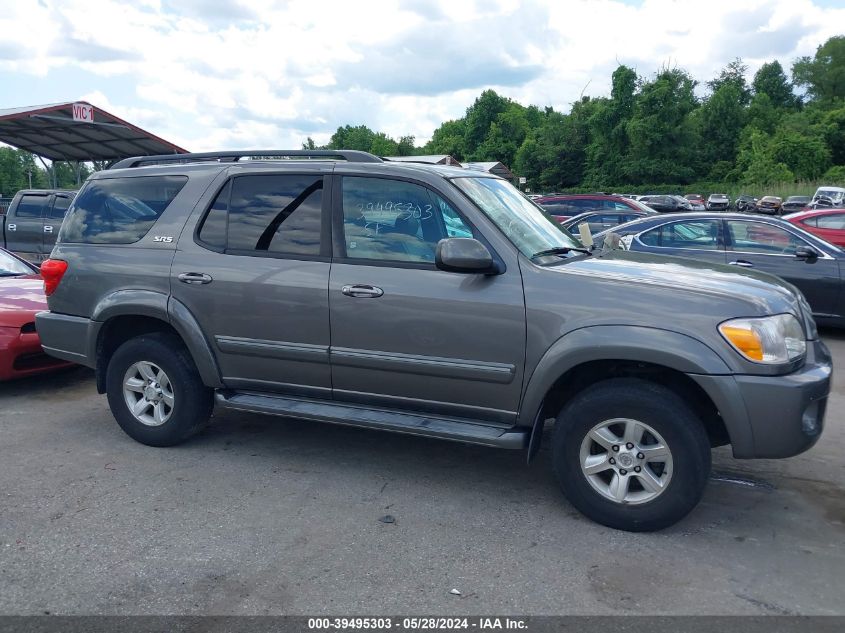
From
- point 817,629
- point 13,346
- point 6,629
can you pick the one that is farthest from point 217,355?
point 817,629

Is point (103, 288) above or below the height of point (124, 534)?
above

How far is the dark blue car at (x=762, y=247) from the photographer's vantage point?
861 centimetres

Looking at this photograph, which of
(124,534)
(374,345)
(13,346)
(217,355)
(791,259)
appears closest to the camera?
(124,534)

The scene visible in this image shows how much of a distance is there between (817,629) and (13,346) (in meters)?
6.19

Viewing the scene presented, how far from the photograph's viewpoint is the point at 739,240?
8945mm

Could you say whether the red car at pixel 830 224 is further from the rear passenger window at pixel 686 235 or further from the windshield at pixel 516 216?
the windshield at pixel 516 216

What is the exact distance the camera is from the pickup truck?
Answer: 1379 cm

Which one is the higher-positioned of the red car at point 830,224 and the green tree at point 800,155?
the green tree at point 800,155

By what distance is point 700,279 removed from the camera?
391 centimetres

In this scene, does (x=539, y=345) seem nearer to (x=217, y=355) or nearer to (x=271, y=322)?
(x=271, y=322)

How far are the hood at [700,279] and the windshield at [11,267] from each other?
244 inches

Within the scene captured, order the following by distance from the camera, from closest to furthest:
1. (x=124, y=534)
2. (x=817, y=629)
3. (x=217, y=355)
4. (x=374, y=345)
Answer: (x=817, y=629)
(x=124, y=534)
(x=374, y=345)
(x=217, y=355)

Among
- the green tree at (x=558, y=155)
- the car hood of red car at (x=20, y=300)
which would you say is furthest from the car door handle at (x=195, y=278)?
the green tree at (x=558, y=155)

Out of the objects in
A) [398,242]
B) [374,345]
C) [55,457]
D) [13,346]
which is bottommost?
[55,457]
